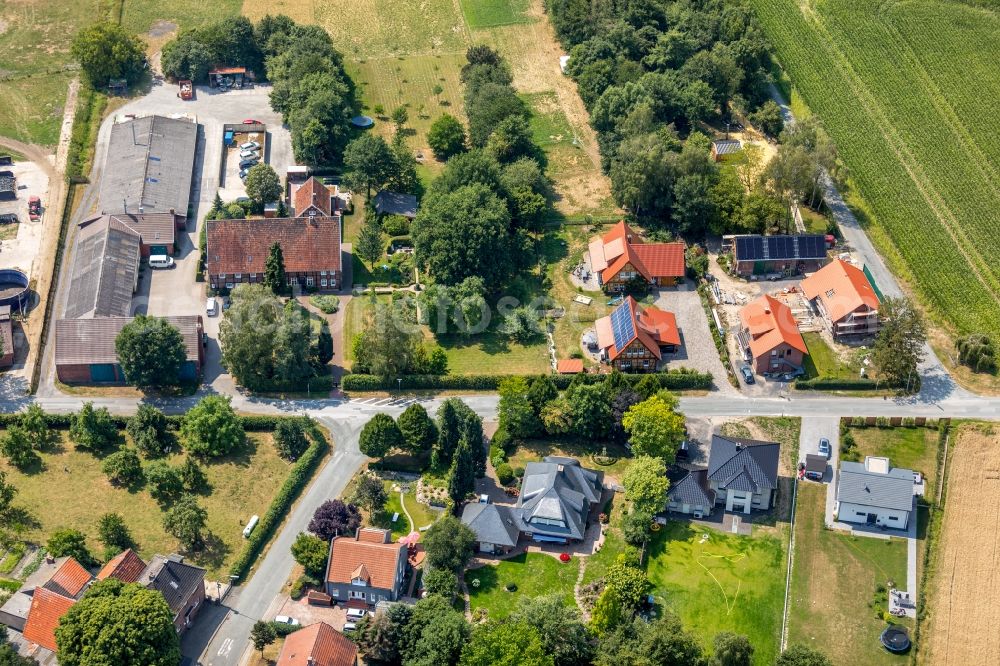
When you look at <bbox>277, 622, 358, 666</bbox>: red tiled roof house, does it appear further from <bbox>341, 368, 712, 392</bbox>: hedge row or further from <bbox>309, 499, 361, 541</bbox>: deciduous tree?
<bbox>341, 368, 712, 392</bbox>: hedge row

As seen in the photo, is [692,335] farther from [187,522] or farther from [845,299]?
[187,522]

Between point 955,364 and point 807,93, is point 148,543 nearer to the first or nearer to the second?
point 955,364

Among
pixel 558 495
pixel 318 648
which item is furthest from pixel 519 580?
pixel 318 648

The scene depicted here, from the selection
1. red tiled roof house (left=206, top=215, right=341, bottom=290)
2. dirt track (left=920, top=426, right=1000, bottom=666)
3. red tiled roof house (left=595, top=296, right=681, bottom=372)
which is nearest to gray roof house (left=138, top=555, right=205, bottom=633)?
red tiled roof house (left=206, top=215, right=341, bottom=290)

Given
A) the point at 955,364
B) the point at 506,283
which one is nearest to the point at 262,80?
the point at 506,283

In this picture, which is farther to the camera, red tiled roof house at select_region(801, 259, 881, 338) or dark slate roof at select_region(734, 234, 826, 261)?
dark slate roof at select_region(734, 234, 826, 261)

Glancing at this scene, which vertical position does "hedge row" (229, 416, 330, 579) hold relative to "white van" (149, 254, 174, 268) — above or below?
below
